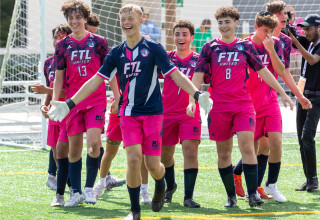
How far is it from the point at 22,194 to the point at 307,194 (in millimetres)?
3088

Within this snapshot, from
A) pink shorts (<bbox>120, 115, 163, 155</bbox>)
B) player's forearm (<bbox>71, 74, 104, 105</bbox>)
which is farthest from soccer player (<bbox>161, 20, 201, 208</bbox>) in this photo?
player's forearm (<bbox>71, 74, 104, 105</bbox>)

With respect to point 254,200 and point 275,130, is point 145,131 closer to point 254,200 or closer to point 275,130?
point 254,200

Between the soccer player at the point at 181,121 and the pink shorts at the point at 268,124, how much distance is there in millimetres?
638

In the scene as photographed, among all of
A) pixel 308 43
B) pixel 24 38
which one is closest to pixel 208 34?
pixel 24 38

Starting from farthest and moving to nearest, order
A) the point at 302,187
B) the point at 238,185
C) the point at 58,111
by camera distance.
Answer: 1. the point at 302,187
2. the point at 238,185
3. the point at 58,111

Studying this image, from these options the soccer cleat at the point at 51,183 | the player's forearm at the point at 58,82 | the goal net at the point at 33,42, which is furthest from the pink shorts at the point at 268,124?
the goal net at the point at 33,42

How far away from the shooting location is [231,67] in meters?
6.03

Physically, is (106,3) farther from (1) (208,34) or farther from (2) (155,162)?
(2) (155,162)

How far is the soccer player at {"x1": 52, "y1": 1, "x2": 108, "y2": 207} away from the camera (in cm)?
627

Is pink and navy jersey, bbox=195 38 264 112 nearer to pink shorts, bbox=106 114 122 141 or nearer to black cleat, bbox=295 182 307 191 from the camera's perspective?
pink shorts, bbox=106 114 122 141

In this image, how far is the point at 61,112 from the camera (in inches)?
202

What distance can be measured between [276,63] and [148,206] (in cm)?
193

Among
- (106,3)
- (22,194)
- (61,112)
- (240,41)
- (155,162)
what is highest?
Answer: (106,3)

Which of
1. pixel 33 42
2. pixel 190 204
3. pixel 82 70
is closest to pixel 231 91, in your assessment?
pixel 190 204
